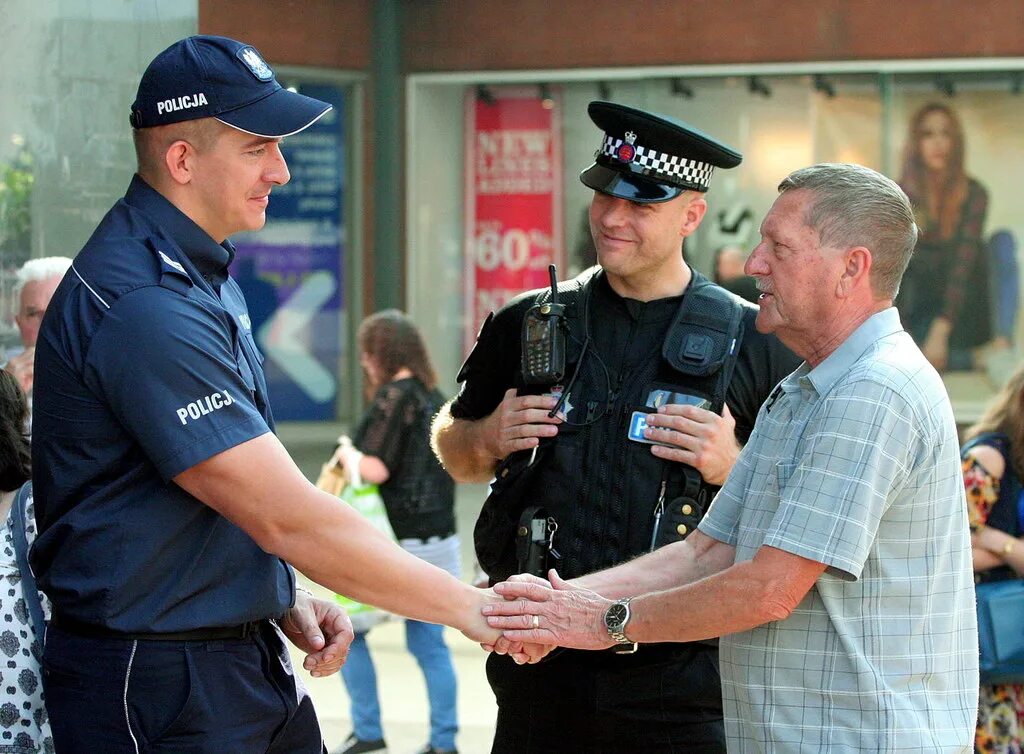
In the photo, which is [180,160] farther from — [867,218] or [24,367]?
[24,367]

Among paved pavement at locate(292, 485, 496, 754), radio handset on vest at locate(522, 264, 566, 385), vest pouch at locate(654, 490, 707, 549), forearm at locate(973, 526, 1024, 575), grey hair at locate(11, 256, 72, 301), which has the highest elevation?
grey hair at locate(11, 256, 72, 301)

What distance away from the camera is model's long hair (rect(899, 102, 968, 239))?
381 inches

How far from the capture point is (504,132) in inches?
404

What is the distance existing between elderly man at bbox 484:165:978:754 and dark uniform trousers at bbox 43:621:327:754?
86cm

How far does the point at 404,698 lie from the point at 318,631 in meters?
4.64

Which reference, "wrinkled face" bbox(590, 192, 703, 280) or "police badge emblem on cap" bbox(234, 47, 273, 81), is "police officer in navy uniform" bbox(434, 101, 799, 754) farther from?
"police badge emblem on cap" bbox(234, 47, 273, 81)

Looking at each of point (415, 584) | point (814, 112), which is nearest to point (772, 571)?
point (415, 584)

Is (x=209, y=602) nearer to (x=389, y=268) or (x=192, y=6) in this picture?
(x=192, y=6)

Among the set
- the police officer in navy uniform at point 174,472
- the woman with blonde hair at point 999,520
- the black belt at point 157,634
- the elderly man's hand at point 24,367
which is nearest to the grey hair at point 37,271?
the elderly man's hand at point 24,367

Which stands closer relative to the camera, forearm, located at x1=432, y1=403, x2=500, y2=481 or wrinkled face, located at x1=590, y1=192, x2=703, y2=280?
wrinkled face, located at x1=590, y1=192, x2=703, y2=280

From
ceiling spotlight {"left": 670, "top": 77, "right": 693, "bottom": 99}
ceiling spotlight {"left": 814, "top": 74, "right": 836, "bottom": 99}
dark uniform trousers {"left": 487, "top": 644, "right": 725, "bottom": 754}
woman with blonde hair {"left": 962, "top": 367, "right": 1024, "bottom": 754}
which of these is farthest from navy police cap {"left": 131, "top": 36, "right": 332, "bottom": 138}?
ceiling spotlight {"left": 814, "top": 74, "right": 836, "bottom": 99}

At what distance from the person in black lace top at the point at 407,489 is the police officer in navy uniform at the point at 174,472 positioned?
12.9ft

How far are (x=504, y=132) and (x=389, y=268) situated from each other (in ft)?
4.08

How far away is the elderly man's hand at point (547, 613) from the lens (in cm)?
328
